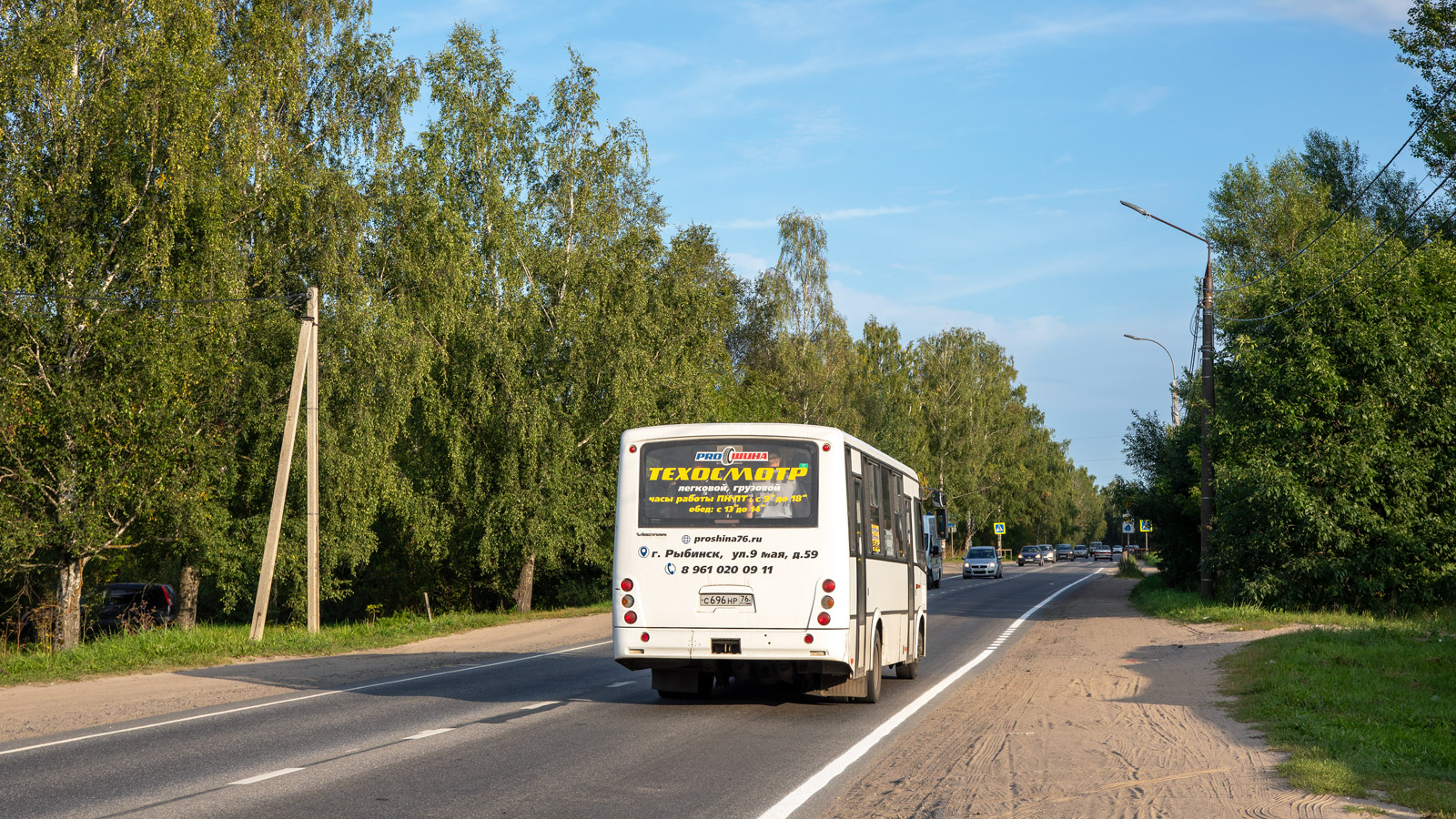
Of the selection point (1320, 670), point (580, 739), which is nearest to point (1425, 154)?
point (1320, 670)

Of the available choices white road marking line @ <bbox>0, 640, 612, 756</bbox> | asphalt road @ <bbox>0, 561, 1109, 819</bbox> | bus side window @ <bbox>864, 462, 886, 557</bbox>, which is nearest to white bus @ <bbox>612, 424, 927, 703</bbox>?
bus side window @ <bbox>864, 462, 886, 557</bbox>

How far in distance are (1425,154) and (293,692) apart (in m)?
31.6

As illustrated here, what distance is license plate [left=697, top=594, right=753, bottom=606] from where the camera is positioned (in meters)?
12.3

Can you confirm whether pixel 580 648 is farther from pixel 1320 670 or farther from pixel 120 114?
pixel 120 114

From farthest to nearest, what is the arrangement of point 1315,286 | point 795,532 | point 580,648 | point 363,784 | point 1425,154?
1. point 1425,154
2. point 1315,286
3. point 580,648
4. point 795,532
5. point 363,784

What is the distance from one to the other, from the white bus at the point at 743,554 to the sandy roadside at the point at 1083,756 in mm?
1571

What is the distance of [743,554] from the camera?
12.4 meters

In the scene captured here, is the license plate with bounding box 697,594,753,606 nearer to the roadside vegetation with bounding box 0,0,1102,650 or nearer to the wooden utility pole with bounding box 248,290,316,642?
the wooden utility pole with bounding box 248,290,316,642

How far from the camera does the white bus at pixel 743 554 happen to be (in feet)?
40.1

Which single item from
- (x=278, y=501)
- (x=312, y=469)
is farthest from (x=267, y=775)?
(x=312, y=469)

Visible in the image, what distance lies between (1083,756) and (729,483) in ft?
15.2

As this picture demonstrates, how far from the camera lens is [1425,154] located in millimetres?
32312

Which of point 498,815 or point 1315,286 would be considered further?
point 1315,286

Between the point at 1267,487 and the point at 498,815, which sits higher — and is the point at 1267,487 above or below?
above
